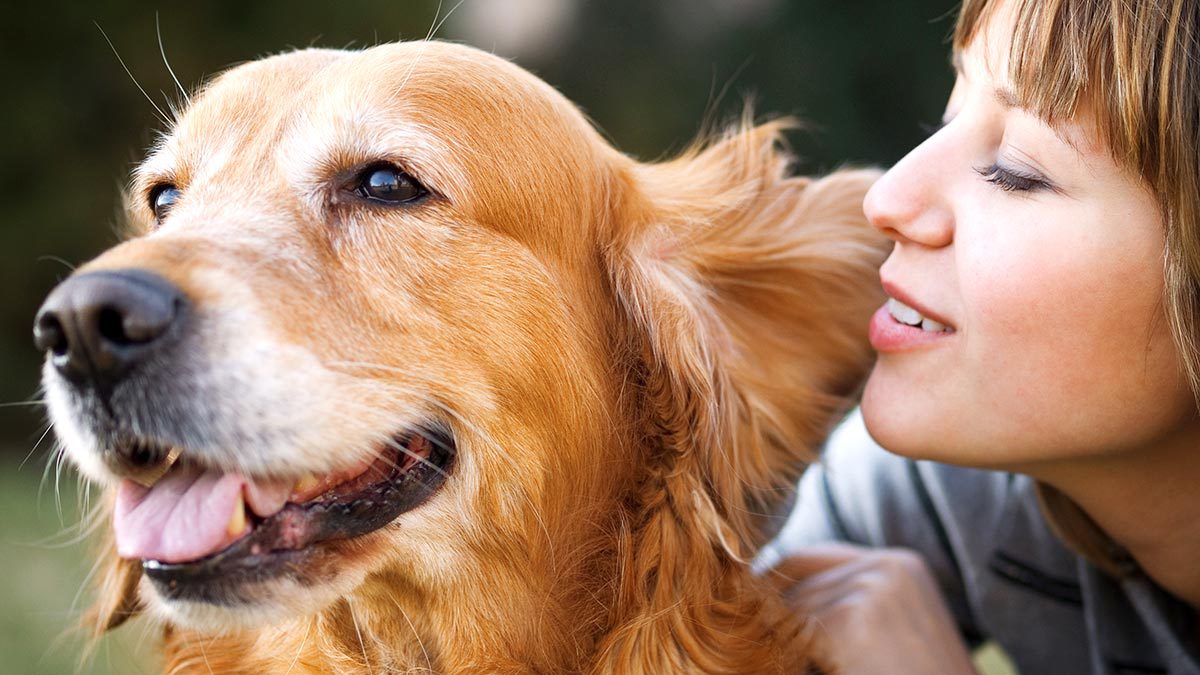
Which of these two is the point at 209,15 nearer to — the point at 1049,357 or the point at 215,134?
the point at 215,134

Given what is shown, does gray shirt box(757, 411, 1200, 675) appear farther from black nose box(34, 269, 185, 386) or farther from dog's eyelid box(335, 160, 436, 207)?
black nose box(34, 269, 185, 386)

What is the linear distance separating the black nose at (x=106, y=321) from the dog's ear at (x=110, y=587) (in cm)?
87

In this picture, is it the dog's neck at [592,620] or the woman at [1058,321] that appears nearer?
the woman at [1058,321]

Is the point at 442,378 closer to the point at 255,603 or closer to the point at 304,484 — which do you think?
the point at 304,484

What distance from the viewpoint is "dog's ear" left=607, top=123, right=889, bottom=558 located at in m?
2.52

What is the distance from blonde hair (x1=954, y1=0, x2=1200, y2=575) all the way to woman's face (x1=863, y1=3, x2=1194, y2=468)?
0.05 m

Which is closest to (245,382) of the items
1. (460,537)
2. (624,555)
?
(460,537)

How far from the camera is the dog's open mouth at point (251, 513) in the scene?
2.01 m

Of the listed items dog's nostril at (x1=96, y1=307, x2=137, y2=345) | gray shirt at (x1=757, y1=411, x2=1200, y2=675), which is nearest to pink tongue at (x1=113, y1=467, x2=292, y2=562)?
dog's nostril at (x1=96, y1=307, x2=137, y2=345)

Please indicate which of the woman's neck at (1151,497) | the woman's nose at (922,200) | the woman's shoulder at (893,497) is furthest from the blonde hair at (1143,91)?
the woman's shoulder at (893,497)

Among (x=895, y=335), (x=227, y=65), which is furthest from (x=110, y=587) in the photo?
(x=227, y=65)

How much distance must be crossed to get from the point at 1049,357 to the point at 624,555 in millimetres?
983

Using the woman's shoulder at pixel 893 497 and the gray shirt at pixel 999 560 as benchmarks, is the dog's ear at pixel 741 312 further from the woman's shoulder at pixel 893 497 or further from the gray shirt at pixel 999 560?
the woman's shoulder at pixel 893 497

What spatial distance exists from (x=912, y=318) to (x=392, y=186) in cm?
120
